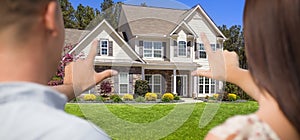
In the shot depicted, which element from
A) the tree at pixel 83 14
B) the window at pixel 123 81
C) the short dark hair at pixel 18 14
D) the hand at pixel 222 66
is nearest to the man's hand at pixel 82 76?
the hand at pixel 222 66

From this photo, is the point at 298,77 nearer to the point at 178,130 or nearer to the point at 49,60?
the point at 49,60

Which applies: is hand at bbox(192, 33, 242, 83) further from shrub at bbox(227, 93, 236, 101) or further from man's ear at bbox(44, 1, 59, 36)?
shrub at bbox(227, 93, 236, 101)

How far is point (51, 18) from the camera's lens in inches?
16.3

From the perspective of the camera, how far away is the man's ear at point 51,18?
0.41 m

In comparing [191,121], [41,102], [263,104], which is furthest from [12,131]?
[191,121]

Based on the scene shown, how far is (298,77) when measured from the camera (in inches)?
16.4

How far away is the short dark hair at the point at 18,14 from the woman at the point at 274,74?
0.24 metres

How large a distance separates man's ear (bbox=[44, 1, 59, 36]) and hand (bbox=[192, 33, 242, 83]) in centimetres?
38

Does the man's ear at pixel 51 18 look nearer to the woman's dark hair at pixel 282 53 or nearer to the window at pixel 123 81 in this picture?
the woman's dark hair at pixel 282 53

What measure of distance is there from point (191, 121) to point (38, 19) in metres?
4.49

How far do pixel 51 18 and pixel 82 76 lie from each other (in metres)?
0.33

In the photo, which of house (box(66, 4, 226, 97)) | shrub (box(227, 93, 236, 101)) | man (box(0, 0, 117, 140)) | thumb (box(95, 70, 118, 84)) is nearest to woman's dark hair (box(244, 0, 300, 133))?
man (box(0, 0, 117, 140))

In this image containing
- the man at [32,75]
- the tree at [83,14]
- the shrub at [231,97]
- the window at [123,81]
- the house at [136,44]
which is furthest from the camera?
the tree at [83,14]

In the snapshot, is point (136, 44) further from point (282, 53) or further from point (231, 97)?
point (231, 97)
